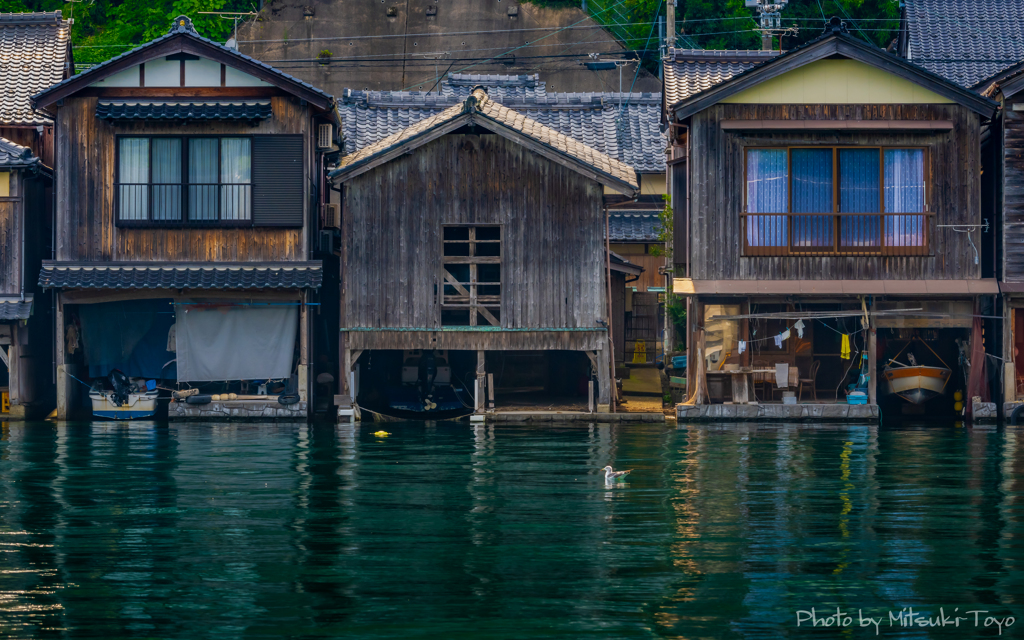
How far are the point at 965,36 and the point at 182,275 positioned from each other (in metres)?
25.9

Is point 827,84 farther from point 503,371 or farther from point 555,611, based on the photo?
point 555,611

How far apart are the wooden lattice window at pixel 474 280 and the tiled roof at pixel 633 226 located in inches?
380

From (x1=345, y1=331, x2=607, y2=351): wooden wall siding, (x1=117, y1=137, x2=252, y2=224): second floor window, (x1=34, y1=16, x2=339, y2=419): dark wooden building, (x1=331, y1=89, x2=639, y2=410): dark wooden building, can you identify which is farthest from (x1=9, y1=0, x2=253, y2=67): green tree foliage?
(x1=345, y1=331, x2=607, y2=351): wooden wall siding

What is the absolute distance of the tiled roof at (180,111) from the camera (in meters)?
28.5

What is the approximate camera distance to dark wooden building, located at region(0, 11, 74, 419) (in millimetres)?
29031

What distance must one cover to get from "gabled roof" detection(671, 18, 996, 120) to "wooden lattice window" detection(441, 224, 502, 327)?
5801mm

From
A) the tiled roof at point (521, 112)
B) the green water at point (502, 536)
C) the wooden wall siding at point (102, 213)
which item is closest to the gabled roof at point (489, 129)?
the wooden wall siding at point (102, 213)

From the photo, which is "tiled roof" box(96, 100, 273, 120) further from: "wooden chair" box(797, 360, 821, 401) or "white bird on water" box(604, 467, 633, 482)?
"wooden chair" box(797, 360, 821, 401)

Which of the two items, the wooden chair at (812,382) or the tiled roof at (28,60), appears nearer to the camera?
the wooden chair at (812,382)

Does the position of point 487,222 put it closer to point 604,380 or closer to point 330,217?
point 604,380

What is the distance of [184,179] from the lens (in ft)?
95.3

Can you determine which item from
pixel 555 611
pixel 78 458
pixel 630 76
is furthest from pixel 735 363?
pixel 630 76

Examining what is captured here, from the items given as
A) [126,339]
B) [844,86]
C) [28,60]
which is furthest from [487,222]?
[28,60]

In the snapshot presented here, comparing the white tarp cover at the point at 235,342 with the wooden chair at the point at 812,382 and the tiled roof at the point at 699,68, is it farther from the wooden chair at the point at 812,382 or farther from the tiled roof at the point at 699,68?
the wooden chair at the point at 812,382
